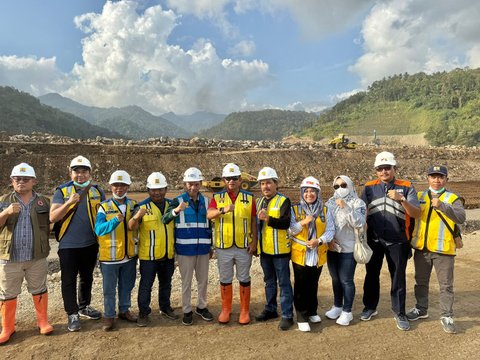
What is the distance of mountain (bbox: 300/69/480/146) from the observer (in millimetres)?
81188

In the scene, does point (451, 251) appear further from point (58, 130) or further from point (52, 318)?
point (58, 130)

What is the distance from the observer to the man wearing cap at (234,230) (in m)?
4.90

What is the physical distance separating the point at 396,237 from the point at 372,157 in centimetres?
3192

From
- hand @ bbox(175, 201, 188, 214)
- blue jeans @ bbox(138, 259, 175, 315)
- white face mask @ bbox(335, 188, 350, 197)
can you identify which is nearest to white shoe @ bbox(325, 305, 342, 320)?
white face mask @ bbox(335, 188, 350, 197)

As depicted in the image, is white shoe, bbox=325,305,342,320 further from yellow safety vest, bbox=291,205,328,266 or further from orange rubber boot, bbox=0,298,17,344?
orange rubber boot, bbox=0,298,17,344

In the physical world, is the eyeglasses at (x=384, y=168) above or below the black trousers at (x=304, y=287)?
above

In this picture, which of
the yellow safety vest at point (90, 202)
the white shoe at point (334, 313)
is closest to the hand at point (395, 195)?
the white shoe at point (334, 313)

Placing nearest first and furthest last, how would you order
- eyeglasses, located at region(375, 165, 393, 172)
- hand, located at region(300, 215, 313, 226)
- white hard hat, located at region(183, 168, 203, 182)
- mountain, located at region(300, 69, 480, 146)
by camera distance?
hand, located at region(300, 215, 313, 226) < eyeglasses, located at region(375, 165, 393, 172) < white hard hat, located at region(183, 168, 203, 182) < mountain, located at region(300, 69, 480, 146)

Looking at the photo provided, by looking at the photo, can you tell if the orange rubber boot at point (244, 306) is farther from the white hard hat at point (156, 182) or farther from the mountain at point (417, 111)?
the mountain at point (417, 111)

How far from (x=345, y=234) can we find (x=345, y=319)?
1.27 metres

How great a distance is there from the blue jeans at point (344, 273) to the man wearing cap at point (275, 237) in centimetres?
71

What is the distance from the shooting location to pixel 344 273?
16.2 feet

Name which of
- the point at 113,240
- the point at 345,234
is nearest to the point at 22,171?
the point at 113,240

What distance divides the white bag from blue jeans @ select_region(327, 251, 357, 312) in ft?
0.42
